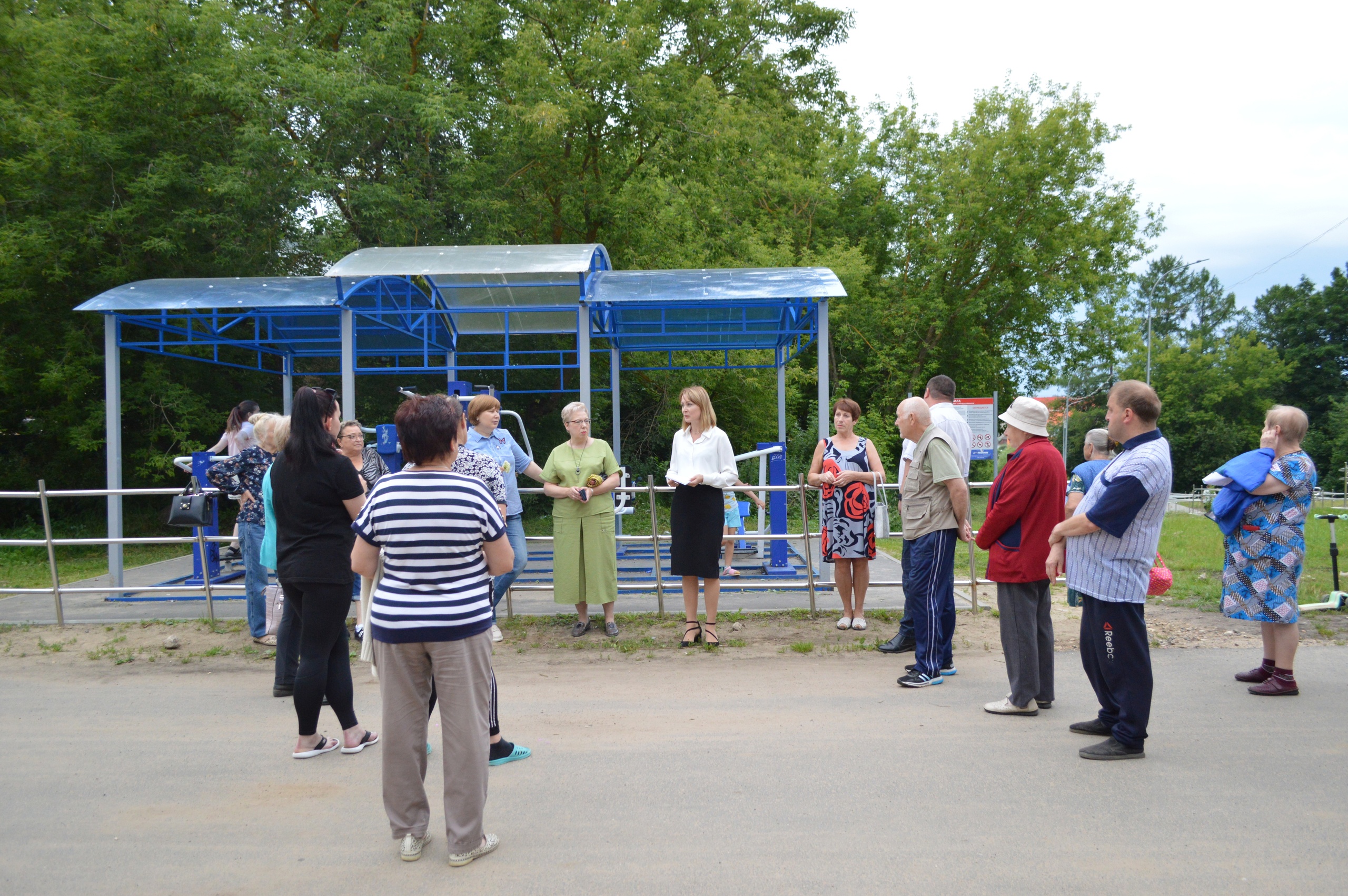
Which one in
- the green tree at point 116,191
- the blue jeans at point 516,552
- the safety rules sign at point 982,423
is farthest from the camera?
the green tree at point 116,191

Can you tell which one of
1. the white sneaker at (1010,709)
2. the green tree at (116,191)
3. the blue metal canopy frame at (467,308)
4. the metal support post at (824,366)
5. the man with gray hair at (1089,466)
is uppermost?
the green tree at (116,191)

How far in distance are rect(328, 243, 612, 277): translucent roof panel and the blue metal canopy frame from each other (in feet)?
0.08

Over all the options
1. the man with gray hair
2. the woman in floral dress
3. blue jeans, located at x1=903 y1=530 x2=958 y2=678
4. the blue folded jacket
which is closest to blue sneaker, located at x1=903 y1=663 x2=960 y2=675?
blue jeans, located at x1=903 y1=530 x2=958 y2=678

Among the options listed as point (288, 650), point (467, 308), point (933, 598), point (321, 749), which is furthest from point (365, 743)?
point (467, 308)

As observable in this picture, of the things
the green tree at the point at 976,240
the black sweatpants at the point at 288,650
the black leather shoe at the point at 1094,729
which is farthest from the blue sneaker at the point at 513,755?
the green tree at the point at 976,240

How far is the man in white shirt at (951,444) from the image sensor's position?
17.3 feet

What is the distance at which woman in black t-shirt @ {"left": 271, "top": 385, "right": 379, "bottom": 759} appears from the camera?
399 centimetres

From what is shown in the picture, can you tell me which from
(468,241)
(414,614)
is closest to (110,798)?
(414,614)

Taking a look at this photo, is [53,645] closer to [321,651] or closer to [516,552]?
[516,552]

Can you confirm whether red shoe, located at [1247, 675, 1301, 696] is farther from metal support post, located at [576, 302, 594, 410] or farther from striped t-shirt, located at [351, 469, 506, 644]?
metal support post, located at [576, 302, 594, 410]

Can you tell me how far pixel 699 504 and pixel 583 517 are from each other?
2.93 feet

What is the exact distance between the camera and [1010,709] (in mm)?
4602

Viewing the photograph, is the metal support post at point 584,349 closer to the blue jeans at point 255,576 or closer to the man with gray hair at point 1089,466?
the blue jeans at point 255,576

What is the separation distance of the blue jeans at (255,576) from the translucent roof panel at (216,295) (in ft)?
13.4
